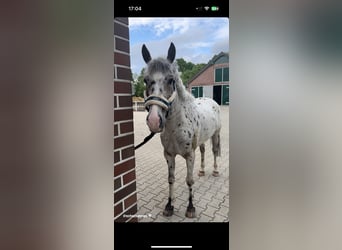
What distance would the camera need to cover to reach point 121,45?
0.62 meters

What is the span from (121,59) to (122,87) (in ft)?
0.27

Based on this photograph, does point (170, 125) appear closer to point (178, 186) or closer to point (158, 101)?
point (158, 101)

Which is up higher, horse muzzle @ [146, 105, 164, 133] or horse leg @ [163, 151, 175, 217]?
horse muzzle @ [146, 105, 164, 133]

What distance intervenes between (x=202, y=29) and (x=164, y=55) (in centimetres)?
13

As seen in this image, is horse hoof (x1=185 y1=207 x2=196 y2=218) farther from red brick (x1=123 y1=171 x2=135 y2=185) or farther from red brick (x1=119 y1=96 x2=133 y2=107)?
red brick (x1=119 y1=96 x2=133 y2=107)

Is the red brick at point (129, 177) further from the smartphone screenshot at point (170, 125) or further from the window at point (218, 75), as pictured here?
the window at point (218, 75)

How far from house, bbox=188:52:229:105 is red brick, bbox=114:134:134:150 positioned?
0.23 metres

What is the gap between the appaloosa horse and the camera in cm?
61

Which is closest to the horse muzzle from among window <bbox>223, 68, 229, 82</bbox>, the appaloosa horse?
the appaloosa horse

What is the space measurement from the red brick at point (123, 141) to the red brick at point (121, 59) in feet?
0.71

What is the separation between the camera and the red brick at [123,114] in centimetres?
62

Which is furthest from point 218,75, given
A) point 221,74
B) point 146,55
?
point 146,55
